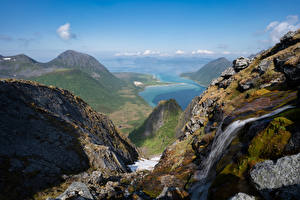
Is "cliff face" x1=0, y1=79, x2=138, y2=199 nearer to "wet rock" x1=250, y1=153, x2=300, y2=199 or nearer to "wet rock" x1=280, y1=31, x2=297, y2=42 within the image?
"wet rock" x1=250, y1=153, x2=300, y2=199

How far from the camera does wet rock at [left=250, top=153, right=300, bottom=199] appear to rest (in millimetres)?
7527

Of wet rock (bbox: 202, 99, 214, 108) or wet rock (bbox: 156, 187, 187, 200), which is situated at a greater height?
wet rock (bbox: 202, 99, 214, 108)

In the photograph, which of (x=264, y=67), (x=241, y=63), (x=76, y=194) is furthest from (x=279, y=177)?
(x=241, y=63)

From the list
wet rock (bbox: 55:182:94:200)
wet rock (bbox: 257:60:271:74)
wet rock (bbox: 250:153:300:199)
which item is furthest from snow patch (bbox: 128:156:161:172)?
wet rock (bbox: 250:153:300:199)

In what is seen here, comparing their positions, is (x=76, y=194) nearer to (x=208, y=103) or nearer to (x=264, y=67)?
(x=208, y=103)

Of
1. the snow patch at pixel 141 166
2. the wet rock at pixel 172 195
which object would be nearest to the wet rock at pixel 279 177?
the wet rock at pixel 172 195

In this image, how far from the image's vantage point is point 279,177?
8078mm

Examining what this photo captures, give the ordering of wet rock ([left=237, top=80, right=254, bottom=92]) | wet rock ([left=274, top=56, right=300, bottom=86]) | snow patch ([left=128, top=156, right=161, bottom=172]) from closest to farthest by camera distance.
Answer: wet rock ([left=274, top=56, right=300, bottom=86]) → wet rock ([left=237, top=80, right=254, bottom=92]) → snow patch ([left=128, top=156, right=161, bottom=172])

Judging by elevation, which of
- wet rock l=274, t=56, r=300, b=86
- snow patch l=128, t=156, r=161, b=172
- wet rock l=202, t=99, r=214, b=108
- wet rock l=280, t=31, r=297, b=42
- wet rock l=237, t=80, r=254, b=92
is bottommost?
snow patch l=128, t=156, r=161, b=172

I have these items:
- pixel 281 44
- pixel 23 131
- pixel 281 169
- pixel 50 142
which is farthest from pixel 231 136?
pixel 281 44

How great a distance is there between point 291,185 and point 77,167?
31.6 metres

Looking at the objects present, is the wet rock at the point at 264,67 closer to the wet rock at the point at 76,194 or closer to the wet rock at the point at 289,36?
the wet rock at the point at 289,36

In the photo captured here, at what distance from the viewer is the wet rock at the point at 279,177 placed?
7527 millimetres

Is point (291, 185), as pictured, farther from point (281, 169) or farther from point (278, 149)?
point (278, 149)
